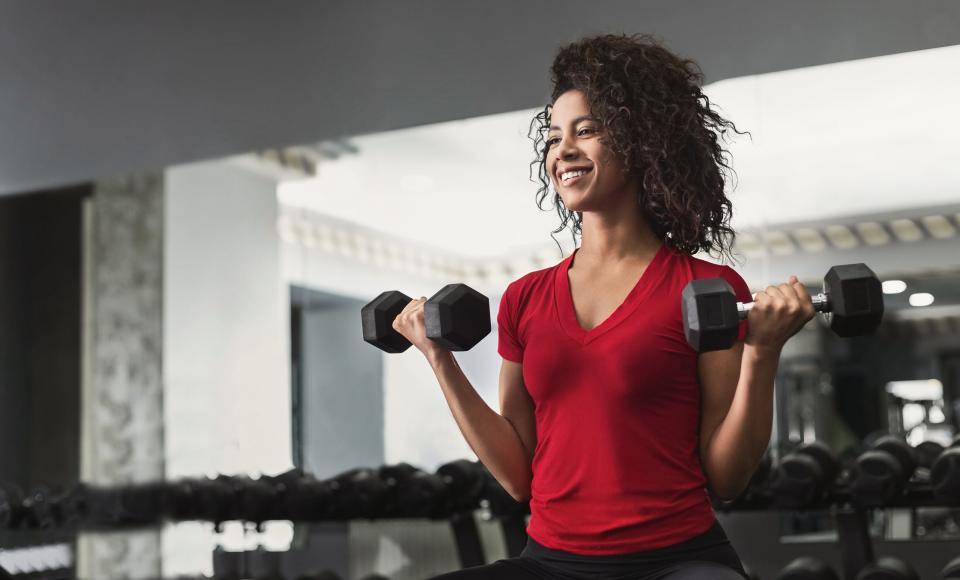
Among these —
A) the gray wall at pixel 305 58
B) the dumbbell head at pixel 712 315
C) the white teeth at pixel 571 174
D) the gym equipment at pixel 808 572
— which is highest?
the gray wall at pixel 305 58

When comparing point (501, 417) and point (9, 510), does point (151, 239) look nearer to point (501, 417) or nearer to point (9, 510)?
point (9, 510)

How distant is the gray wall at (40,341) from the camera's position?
4.38 m

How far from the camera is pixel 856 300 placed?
1312mm

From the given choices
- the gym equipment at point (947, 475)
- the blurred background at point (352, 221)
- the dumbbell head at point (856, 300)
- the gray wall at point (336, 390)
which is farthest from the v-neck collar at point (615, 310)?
A: the gray wall at point (336, 390)

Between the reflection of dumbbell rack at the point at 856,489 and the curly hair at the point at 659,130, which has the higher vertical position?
the curly hair at the point at 659,130

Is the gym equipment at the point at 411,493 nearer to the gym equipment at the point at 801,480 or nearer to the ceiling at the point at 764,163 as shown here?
the ceiling at the point at 764,163

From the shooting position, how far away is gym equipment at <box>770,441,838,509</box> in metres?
2.66

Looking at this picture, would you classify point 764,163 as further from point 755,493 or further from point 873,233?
point 755,493

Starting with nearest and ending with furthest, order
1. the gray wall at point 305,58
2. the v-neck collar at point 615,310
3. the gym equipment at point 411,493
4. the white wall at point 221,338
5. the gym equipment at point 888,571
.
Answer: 1. the v-neck collar at point 615,310
2. the gym equipment at point 888,571
3. the gray wall at point 305,58
4. the gym equipment at point 411,493
5. the white wall at point 221,338

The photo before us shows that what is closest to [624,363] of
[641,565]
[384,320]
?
[641,565]

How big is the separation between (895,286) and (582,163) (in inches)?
71.8

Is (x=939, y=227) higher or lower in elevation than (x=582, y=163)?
higher

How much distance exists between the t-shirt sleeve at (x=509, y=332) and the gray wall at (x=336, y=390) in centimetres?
200

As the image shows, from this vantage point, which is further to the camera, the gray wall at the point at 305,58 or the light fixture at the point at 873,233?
the light fixture at the point at 873,233
